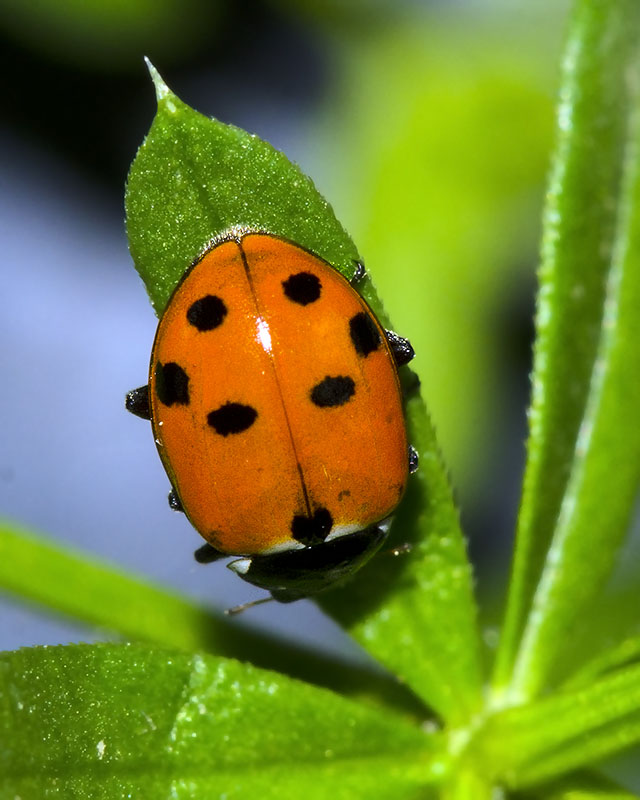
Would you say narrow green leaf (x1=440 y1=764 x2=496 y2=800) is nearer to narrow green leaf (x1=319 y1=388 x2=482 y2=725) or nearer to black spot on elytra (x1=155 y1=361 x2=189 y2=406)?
narrow green leaf (x1=319 y1=388 x2=482 y2=725)

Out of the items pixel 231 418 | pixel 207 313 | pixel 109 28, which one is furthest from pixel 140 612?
pixel 109 28

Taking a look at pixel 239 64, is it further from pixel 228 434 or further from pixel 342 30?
pixel 228 434

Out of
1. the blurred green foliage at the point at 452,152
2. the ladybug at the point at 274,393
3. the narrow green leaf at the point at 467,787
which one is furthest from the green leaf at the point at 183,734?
the blurred green foliage at the point at 452,152

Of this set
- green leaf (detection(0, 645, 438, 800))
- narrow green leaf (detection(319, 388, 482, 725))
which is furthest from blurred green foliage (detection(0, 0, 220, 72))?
green leaf (detection(0, 645, 438, 800))

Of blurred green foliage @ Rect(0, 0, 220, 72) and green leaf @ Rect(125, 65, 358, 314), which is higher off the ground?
blurred green foliage @ Rect(0, 0, 220, 72)

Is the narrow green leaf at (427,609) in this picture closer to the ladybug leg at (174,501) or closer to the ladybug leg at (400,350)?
the ladybug leg at (400,350)

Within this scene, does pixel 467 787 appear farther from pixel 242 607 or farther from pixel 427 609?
pixel 242 607
